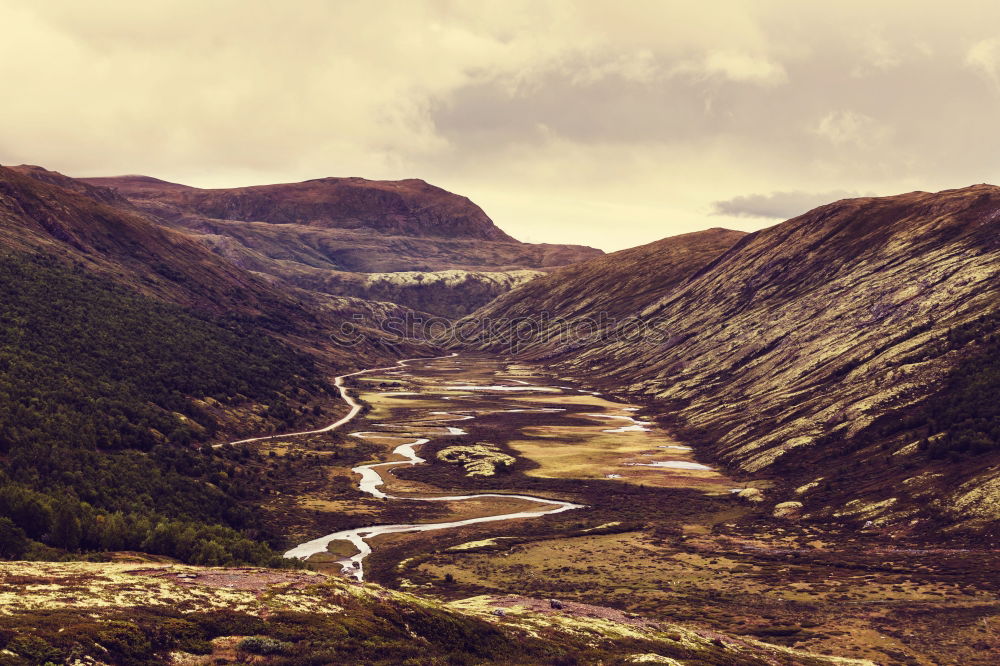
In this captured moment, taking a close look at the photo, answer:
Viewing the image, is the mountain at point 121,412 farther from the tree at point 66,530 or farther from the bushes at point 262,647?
the bushes at point 262,647

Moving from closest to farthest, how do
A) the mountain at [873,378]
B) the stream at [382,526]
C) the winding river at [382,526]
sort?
the stream at [382,526]
the winding river at [382,526]
the mountain at [873,378]

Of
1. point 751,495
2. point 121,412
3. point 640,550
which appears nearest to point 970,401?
point 751,495

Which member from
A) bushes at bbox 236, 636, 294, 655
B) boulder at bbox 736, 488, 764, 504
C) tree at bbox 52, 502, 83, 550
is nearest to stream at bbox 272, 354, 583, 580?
boulder at bbox 736, 488, 764, 504

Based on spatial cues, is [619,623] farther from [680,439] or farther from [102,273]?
[102,273]

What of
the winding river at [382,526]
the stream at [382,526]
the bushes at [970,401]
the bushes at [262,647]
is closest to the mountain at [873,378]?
the bushes at [970,401]

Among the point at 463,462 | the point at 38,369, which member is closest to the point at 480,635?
the point at 463,462

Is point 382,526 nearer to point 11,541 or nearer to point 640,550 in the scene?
point 640,550
